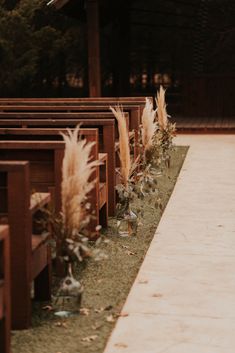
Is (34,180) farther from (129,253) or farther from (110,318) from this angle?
(110,318)

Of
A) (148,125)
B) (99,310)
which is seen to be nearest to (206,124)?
(148,125)

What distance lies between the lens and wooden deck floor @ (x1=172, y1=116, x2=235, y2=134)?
15.7 metres

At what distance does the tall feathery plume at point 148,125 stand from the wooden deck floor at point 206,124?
8442 mm

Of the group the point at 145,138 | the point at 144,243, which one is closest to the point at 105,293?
the point at 144,243

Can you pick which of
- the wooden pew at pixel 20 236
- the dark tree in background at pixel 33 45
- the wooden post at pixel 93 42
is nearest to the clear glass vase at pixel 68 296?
the wooden pew at pixel 20 236

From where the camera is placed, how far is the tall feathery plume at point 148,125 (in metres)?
6.78

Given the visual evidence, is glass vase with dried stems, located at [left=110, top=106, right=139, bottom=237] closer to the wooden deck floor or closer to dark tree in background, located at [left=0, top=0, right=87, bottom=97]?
the wooden deck floor

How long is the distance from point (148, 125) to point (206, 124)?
9492mm

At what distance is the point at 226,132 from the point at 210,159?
4499 mm

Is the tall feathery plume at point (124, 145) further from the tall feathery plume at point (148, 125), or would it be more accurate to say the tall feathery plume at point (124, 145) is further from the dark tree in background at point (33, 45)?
the dark tree in background at point (33, 45)

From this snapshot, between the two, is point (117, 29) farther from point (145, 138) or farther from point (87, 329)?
point (87, 329)

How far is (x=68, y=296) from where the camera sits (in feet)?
13.6

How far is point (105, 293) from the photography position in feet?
14.7

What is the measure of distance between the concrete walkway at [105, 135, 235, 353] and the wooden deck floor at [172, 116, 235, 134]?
7562mm
